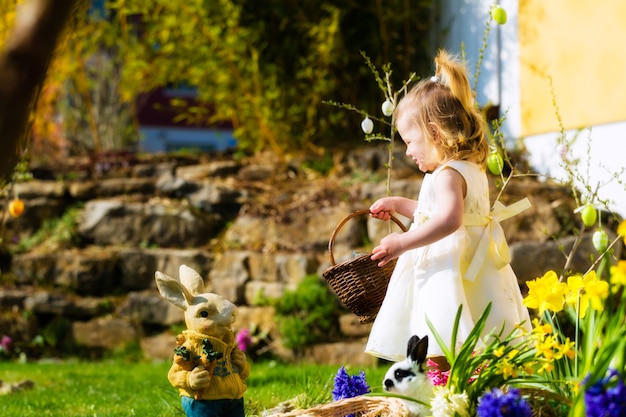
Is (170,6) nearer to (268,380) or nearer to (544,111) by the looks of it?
(544,111)

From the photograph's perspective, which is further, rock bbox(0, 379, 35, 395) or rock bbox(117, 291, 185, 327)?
rock bbox(117, 291, 185, 327)

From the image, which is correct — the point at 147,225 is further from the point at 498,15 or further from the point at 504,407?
the point at 504,407

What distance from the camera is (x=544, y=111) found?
6.70m

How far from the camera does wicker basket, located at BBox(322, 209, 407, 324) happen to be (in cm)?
321

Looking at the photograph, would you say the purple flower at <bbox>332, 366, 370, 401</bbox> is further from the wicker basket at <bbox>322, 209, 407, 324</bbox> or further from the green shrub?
the green shrub

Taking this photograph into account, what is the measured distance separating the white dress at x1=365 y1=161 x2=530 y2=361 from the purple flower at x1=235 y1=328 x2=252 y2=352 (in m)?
3.02

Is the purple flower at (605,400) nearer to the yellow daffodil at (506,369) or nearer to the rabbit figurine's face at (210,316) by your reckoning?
the yellow daffodil at (506,369)

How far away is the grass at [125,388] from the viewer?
12.8 feet

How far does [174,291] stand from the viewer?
2834mm

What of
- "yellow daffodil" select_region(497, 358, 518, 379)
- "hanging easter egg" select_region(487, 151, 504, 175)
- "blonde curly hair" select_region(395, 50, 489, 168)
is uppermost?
"blonde curly hair" select_region(395, 50, 489, 168)

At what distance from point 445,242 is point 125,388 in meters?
2.65

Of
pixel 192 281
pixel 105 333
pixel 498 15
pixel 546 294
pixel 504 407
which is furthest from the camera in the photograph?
pixel 105 333

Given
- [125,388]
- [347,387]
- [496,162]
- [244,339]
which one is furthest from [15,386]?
[496,162]

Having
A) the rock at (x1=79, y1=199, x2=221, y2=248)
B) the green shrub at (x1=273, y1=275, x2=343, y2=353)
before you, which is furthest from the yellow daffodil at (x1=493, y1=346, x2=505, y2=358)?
the rock at (x1=79, y1=199, x2=221, y2=248)
